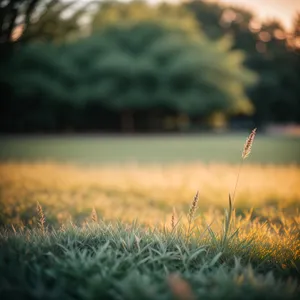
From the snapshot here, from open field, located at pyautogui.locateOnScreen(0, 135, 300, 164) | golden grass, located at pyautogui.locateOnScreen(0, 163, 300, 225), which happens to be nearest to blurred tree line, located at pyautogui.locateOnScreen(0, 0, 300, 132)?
open field, located at pyautogui.locateOnScreen(0, 135, 300, 164)

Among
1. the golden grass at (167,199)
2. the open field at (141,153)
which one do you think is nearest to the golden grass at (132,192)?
the golden grass at (167,199)

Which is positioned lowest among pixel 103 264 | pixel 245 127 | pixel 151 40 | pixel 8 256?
pixel 245 127

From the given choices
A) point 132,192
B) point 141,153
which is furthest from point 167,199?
point 141,153

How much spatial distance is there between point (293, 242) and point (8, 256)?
2355mm

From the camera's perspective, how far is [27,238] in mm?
2715

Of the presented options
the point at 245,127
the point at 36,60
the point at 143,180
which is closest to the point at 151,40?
the point at 36,60

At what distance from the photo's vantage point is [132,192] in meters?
6.75

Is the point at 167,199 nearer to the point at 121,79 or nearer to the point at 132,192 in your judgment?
the point at 132,192

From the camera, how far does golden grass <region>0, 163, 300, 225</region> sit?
4871 millimetres

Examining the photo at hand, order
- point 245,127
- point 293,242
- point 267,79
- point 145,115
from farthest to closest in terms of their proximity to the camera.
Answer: point 245,127
point 267,79
point 145,115
point 293,242

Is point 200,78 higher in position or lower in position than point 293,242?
higher

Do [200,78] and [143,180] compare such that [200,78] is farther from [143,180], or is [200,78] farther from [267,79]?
[143,180]

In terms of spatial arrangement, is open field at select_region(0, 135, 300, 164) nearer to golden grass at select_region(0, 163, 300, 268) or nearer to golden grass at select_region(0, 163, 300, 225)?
golden grass at select_region(0, 163, 300, 268)

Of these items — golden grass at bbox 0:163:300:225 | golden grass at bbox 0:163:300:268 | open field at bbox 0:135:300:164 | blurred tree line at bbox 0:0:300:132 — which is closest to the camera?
golden grass at bbox 0:163:300:268
